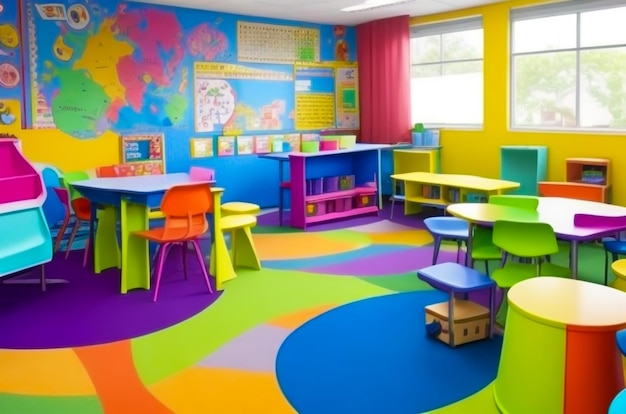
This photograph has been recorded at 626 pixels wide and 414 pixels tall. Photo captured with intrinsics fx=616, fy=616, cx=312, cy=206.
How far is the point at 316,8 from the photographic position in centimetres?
773

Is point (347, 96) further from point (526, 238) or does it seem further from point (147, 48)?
point (526, 238)

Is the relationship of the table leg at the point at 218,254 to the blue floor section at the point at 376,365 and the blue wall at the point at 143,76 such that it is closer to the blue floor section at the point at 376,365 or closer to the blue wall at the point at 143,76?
the blue floor section at the point at 376,365

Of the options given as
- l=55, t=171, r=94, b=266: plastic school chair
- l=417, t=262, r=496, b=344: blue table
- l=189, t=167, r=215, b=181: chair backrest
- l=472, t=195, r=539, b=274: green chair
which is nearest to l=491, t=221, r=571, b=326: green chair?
l=417, t=262, r=496, b=344: blue table

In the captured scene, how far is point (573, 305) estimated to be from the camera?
268 centimetres

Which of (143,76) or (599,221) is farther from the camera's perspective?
(143,76)

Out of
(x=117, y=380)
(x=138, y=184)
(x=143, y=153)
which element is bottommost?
(x=117, y=380)

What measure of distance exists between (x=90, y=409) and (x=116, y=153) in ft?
14.9

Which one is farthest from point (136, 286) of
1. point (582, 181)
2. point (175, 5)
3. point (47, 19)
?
point (582, 181)

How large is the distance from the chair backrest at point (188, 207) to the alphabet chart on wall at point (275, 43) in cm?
380

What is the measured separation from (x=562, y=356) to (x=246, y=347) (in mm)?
1819

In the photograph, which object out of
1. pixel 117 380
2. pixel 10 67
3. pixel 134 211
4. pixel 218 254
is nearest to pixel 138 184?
pixel 134 211

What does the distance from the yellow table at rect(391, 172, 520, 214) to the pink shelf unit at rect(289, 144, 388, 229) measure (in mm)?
429

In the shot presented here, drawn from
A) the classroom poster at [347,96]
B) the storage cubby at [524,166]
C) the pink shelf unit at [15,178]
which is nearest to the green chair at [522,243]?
the pink shelf unit at [15,178]

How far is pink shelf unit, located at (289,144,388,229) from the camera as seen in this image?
7.14 meters
